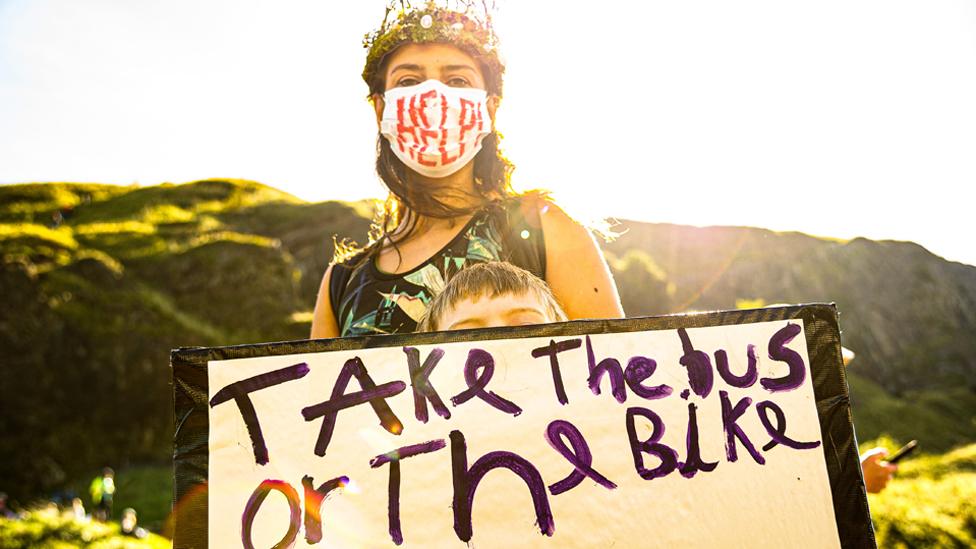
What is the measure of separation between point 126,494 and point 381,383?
24631 millimetres

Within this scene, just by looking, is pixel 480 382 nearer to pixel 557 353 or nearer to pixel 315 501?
pixel 557 353

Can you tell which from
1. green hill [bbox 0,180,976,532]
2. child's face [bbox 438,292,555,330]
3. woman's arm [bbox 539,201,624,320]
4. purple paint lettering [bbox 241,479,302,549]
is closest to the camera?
purple paint lettering [bbox 241,479,302,549]

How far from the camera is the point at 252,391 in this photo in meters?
1.89

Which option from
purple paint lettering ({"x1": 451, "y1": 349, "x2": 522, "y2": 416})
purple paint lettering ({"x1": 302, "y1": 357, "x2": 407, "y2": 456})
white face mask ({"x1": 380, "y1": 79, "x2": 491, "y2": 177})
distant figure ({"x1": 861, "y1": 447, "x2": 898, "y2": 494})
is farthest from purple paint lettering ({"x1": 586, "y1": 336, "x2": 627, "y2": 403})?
white face mask ({"x1": 380, "y1": 79, "x2": 491, "y2": 177})

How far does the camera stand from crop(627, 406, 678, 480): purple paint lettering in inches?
73.7

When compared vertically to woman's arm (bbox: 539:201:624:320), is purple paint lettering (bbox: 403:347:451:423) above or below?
below

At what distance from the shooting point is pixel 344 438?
1863mm

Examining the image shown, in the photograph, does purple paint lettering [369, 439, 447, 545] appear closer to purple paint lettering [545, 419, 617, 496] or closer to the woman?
purple paint lettering [545, 419, 617, 496]

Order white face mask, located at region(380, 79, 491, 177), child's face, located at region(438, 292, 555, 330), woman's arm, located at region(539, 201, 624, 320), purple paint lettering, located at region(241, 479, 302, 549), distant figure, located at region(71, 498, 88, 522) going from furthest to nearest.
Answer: distant figure, located at region(71, 498, 88, 522)
white face mask, located at region(380, 79, 491, 177)
woman's arm, located at region(539, 201, 624, 320)
child's face, located at region(438, 292, 555, 330)
purple paint lettering, located at region(241, 479, 302, 549)

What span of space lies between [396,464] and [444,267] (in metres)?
0.89

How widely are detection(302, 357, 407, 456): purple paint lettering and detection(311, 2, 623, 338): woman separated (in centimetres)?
57

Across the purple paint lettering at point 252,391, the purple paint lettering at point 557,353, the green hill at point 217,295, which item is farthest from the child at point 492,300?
the green hill at point 217,295

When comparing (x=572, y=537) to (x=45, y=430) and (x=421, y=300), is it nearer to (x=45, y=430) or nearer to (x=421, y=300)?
(x=421, y=300)

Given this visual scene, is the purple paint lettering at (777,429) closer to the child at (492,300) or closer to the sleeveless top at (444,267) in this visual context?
the child at (492,300)
